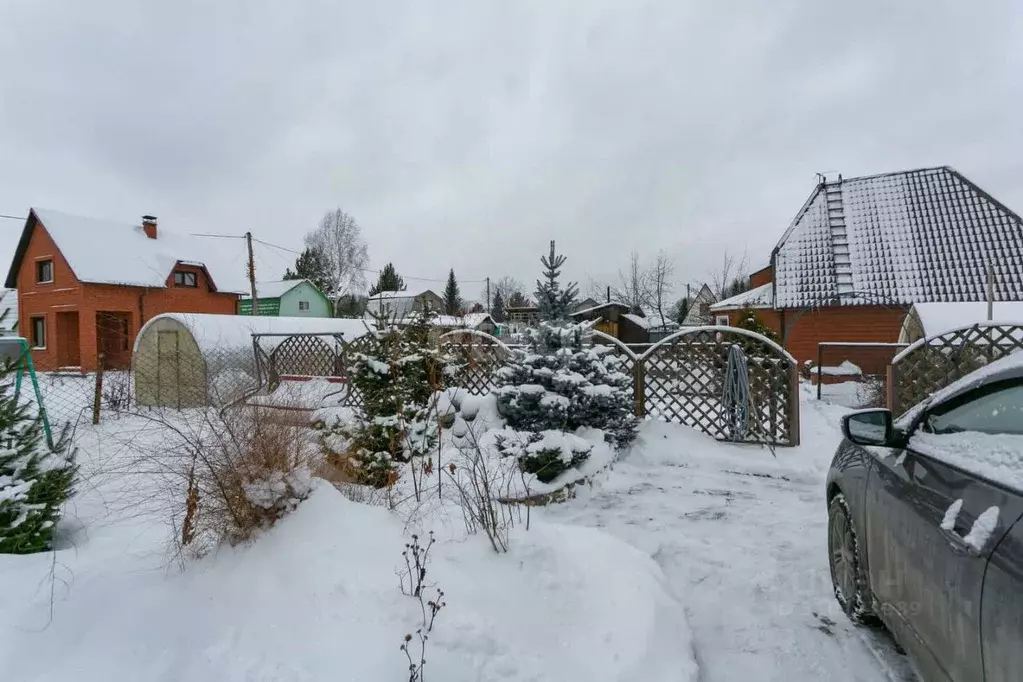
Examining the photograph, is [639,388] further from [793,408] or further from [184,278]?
[184,278]

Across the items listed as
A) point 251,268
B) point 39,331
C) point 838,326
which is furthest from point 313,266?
point 838,326

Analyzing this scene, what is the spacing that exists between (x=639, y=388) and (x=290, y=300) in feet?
109

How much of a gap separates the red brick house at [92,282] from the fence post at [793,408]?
23921 millimetres

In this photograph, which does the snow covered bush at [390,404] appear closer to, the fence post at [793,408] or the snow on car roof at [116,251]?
the fence post at [793,408]

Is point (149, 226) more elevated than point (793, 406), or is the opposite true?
point (149, 226)

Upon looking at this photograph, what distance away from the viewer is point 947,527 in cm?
188

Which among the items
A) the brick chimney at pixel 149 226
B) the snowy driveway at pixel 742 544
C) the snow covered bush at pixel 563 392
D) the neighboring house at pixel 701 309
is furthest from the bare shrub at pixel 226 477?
the neighboring house at pixel 701 309

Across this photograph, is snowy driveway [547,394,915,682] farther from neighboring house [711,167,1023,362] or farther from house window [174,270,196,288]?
house window [174,270,196,288]

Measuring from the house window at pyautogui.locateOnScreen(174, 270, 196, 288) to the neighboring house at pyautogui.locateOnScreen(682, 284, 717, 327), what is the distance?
32.5 meters

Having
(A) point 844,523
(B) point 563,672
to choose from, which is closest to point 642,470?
(A) point 844,523

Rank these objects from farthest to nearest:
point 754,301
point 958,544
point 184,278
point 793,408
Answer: point 184,278
point 754,301
point 793,408
point 958,544

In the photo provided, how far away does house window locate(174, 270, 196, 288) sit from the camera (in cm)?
2622

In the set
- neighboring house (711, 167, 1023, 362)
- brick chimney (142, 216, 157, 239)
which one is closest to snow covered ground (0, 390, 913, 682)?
neighboring house (711, 167, 1023, 362)

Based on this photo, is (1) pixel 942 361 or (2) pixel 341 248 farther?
(2) pixel 341 248
